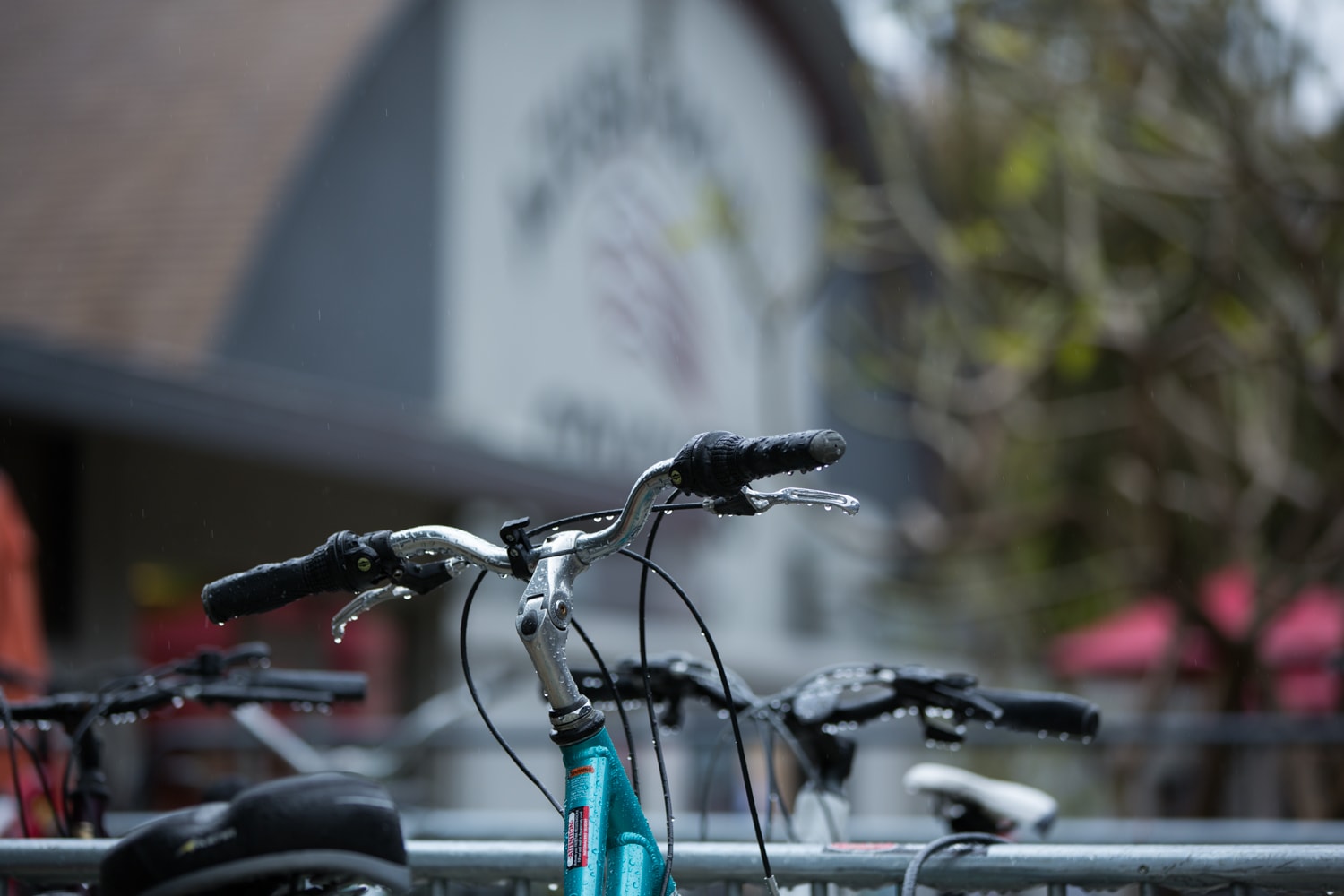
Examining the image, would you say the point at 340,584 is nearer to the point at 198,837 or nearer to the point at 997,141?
the point at 198,837

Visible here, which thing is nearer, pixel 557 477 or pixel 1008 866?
pixel 1008 866

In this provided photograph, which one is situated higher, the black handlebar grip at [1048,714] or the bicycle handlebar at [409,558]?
the bicycle handlebar at [409,558]

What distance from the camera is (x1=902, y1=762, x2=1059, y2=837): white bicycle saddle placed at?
11.8ft

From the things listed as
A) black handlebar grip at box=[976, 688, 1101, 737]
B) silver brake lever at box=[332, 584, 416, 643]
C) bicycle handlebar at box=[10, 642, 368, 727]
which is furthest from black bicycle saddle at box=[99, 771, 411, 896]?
bicycle handlebar at box=[10, 642, 368, 727]

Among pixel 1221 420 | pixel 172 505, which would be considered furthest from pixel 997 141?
pixel 172 505

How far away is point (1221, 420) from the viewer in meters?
12.9

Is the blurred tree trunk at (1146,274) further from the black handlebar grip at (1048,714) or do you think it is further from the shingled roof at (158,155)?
the black handlebar grip at (1048,714)

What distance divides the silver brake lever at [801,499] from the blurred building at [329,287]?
277 inches

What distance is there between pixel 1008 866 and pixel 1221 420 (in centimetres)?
1102

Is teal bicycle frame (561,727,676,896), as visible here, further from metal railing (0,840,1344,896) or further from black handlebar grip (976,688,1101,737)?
black handlebar grip (976,688,1101,737)

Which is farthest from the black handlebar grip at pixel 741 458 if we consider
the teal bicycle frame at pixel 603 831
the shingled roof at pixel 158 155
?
the shingled roof at pixel 158 155

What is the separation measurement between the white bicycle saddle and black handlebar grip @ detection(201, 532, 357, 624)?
175 cm

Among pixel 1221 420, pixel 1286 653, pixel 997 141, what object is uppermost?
pixel 997 141

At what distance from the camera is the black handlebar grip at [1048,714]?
3062mm
